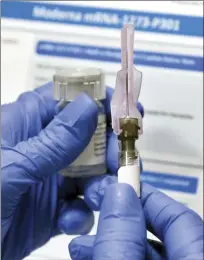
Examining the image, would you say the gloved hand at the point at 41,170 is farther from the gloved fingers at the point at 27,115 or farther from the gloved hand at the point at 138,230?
the gloved hand at the point at 138,230

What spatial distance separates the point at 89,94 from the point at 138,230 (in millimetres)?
190

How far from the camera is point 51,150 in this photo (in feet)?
2.10

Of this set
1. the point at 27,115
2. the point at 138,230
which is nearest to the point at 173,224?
the point at 138,230

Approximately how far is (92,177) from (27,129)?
0.13 m

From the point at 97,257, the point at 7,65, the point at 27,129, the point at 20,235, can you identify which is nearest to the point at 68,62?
the point at 7,65

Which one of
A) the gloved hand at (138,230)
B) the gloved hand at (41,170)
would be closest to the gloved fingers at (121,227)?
the gloved hand at (138,230)

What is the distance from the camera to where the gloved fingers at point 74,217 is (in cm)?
72

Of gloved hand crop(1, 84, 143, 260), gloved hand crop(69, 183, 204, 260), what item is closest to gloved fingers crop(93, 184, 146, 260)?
gloved hand crop(69, 183, 204, 260)

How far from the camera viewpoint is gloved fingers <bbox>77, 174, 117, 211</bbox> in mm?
659

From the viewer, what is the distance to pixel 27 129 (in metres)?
0.73

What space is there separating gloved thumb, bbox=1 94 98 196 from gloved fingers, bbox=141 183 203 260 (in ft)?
0.34

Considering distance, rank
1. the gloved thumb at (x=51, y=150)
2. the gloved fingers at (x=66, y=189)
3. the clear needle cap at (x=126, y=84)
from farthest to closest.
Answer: the gloved fingers at (x=66, y=189), the gloved thumb at (x=51, y=150), the clear needle cap at (x=126, y=84)

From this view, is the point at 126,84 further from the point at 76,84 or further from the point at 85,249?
the point at 85,249

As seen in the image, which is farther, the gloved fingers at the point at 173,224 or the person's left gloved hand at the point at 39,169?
the person's left gloved hand at the point at 39,169
